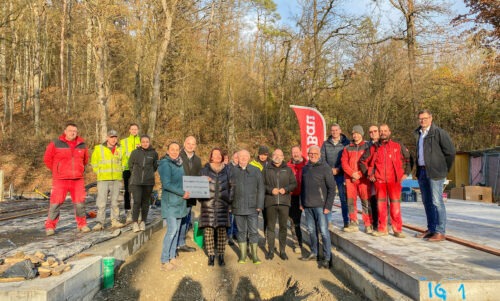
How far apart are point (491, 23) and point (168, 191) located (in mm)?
19987

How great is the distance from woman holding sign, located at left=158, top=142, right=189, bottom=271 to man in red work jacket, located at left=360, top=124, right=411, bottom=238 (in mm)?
3103

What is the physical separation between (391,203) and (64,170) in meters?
5.51

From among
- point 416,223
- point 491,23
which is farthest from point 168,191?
point 491,23

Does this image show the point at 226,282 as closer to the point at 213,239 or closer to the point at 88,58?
the point at 213,239

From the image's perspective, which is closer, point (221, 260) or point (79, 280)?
point (79, 280)

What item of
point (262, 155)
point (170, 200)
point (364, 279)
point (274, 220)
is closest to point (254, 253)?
point (274, 220)

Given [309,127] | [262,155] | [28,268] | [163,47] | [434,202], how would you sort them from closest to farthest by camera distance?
[28,268], [434,202], [262,155], [309,127], [163,47]

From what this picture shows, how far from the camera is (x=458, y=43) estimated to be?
19.9 meters

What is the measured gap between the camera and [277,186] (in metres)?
6.05

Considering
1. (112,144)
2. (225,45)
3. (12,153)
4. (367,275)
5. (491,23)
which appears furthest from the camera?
(225,45)

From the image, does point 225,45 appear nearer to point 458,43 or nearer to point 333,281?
point 458,43

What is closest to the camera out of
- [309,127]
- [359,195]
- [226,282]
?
[226,282]

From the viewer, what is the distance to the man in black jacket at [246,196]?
583 cm

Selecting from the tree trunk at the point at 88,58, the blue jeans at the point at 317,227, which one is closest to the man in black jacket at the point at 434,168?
the blue jeans at the point at 317,227
